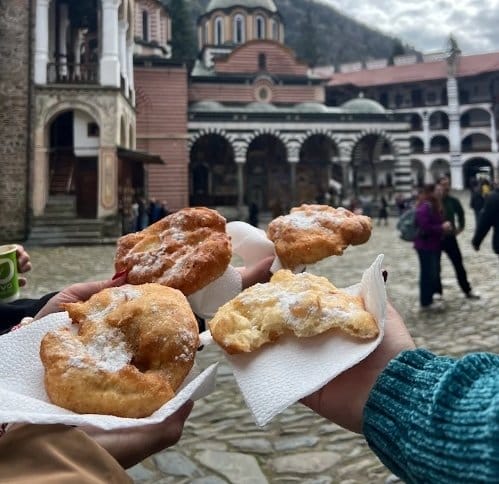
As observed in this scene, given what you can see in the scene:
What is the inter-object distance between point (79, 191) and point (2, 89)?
3.92 meters

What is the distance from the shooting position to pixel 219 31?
3556 centimetres

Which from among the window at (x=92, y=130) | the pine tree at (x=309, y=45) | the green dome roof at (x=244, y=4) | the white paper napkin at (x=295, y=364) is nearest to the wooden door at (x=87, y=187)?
the window at (x=92, y=130)

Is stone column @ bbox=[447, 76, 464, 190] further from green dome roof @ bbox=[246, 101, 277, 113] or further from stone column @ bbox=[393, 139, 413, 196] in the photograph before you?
green dome roof @ bbox=[246, 101, 277, 113]

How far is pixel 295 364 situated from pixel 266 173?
2733 cm

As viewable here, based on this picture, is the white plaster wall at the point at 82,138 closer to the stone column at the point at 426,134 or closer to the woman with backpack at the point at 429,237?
the woman with backpack at the point at 429,237

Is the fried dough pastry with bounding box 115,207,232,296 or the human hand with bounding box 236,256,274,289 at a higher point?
the fried dough pastry with bounding box 115,207,232,296

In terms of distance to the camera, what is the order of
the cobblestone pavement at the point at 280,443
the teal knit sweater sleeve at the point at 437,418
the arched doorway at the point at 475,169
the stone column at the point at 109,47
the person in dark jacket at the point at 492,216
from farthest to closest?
the arched doorway at the point at 475,169 < the stone column at the point at 109,47 < the person in dark jacket at the point at 492,216 < the cobblestone pavement at the point at 280,443 < the teal knit sweater sleeve at the point at 437,418

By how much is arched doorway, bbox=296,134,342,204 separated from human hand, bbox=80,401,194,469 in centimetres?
2740

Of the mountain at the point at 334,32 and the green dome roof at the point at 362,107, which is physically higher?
the mountain at the point at 334,32

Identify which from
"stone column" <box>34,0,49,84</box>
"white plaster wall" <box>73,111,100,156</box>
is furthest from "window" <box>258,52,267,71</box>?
"white plaster wall" <box>73,111,100,156</box>

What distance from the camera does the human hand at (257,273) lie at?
1.68 meters

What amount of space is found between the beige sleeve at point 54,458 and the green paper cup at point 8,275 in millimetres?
1507

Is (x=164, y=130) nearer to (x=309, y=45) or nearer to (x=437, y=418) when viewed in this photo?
(x=437, y=418)

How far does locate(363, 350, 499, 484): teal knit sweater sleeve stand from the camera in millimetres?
803
